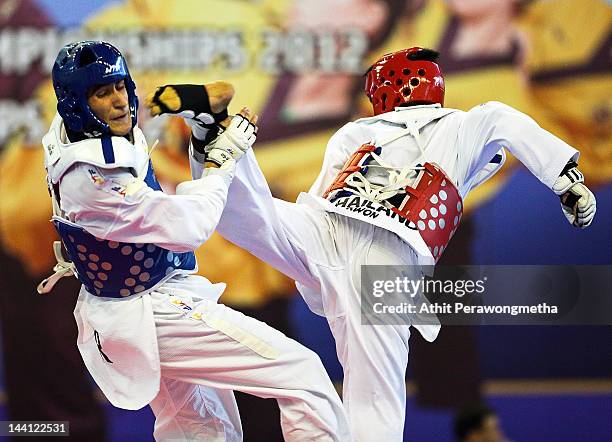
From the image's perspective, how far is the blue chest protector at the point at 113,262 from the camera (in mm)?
3225

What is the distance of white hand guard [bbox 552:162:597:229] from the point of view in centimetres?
371

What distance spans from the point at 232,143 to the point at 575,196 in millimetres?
1355

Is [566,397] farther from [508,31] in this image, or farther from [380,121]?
[380,121]

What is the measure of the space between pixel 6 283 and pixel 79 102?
10.9 feet

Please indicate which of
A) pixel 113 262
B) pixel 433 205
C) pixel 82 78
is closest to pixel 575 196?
pixel 433 205

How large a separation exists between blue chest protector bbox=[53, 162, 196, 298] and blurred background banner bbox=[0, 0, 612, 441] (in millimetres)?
2749

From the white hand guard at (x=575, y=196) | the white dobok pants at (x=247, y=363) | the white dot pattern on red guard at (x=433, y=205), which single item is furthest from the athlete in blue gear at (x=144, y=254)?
the white hand guard at (x=575, y=196)

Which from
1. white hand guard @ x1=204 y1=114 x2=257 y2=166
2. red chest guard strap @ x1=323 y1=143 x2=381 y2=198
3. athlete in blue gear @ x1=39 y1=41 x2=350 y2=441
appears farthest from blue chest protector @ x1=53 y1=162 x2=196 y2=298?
red chest guard strap @ x1=323 y1=143 x2=381 y2=198

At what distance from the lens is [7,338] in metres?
6.12

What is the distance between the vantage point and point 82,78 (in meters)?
3.12

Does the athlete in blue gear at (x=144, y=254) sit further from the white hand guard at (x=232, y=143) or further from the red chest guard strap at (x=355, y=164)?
the red chest guard strap at (x=355, y=164)

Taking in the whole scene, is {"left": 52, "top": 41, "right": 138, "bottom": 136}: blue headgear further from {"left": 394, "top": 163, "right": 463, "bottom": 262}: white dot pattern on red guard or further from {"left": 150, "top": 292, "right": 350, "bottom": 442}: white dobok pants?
{"left": 394, "top": 163, "right": 463, "bottom": 262}: white dot pattern on red guard

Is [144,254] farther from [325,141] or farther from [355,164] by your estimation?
[325,141]

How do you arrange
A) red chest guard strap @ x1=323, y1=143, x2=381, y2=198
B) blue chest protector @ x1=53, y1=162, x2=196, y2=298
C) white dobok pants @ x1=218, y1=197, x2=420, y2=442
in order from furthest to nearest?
red chest guard strap @ x1=323, y1=143, x2=381, y2=198
white dobok pants @ x1=218, y1=197, x2=420, y2=442
blue chest protector @ x1=53, y1=162, x2=196, y2=298
